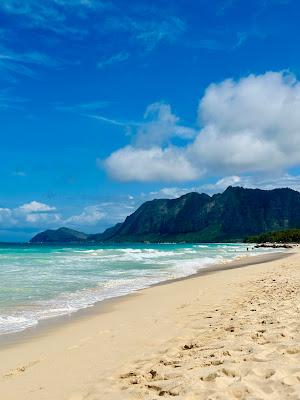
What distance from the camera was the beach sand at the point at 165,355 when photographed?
18.2 feet

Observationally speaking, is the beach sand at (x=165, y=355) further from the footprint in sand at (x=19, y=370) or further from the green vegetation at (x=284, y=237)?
the green vegetation at (x=284, y=237)

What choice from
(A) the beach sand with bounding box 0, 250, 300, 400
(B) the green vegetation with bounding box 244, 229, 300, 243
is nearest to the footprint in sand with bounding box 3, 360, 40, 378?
(A) the beach sand with bounding box 0, 250, 300, 400

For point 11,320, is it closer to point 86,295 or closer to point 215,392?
point 86,295

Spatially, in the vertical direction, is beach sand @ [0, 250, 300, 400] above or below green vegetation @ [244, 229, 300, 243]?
below

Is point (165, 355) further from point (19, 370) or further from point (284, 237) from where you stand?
point (284, 237)

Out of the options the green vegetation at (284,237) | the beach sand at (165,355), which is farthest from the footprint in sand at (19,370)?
the green vegetation at (284,237)

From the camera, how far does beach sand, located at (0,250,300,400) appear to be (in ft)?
18.2

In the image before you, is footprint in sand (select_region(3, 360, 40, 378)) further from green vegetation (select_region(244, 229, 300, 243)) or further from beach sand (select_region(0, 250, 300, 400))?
green vegetation (select_region(244, 229, 300, 243))

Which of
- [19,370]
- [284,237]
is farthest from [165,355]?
[284,237]

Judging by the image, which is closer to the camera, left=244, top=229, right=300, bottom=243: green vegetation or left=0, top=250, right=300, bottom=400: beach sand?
left=0, top=250, right=300, bottom=400: beach sand

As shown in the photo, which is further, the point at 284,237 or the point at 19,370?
the point at 284,237

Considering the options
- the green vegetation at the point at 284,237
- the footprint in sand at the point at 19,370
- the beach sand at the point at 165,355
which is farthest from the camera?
the green vegetation at the point at 284,237

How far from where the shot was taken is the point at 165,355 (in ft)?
24.7

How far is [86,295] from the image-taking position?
1812 centimetres
